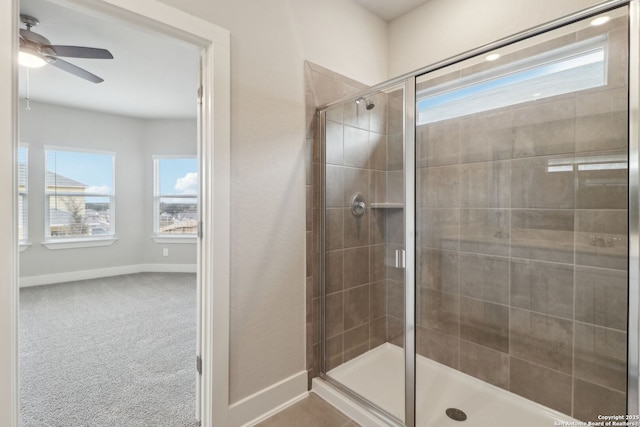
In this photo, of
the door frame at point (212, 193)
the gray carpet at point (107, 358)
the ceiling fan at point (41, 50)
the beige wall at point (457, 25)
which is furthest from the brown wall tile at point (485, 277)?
the ceiling fan at point (41, 50)

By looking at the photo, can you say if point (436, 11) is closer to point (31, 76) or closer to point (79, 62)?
point (79, 62)

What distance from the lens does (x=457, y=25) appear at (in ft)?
7.20

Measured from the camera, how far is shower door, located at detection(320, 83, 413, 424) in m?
2.03

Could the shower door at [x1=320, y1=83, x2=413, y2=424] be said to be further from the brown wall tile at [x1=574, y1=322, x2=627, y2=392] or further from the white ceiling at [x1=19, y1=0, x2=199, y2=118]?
the white ceiling at [x1=19, y1=0, x2=199, y2=118]

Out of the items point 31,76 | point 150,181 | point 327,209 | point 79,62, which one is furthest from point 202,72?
point 150,181

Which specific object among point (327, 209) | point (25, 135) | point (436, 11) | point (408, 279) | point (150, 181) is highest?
point (436, 11)

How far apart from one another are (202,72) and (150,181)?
4.53 metres

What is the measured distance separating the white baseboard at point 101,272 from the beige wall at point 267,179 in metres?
4.04

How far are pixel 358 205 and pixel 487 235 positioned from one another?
874 millimetres

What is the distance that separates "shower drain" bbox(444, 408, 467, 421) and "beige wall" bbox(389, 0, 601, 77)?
90.5 inches

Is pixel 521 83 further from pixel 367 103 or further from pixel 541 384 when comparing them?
pixel 541 384

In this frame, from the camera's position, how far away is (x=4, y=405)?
114cm

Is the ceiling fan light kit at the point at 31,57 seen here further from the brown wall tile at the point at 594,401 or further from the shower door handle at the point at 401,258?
the brown wall tile at the point at 594,401

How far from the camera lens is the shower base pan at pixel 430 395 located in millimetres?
1728
